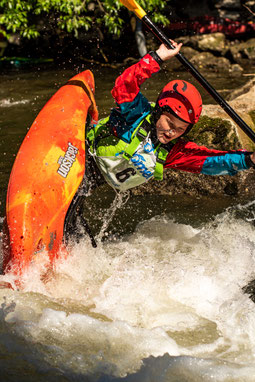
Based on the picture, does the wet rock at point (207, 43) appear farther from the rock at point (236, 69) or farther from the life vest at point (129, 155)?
the life vest at point (129, 155)

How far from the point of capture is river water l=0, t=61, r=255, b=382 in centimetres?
270

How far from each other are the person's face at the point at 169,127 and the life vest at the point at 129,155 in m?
0.08

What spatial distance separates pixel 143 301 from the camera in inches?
137

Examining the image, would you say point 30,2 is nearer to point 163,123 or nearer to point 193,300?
point 163,123

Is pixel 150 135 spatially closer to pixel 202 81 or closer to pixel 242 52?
pixel 202 81

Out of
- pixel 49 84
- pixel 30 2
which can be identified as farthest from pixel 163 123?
pixel 30 2

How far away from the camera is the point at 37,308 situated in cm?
307

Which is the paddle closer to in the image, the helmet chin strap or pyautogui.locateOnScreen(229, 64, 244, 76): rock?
the helmet chin strap

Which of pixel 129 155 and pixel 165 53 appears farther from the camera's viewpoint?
pixel 129 155

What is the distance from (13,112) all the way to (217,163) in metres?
5.09

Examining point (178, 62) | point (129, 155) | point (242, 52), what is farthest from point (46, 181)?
point (242, 52)

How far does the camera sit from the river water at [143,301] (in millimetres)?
2697

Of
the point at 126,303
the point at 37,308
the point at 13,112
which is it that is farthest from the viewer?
the point at 13,112

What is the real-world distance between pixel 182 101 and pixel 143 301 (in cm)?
150
